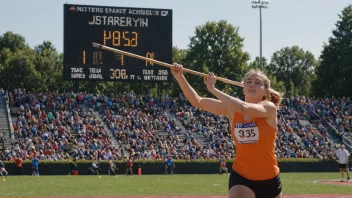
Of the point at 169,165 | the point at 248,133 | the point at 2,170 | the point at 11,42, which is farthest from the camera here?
the point at 11,42

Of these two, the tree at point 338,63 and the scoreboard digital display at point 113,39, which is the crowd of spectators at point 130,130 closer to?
the scoreboard digital display at point 113,39

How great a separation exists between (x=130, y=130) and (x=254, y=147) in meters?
36.5

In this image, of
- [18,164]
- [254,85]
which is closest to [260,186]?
[254,85]

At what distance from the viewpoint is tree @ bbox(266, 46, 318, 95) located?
108 meters

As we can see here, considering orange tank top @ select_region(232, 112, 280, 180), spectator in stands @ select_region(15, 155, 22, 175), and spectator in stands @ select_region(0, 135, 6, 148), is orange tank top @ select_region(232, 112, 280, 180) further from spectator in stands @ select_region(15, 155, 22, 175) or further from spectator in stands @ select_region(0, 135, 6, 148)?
spectator in stands @ select_region(0, 135, 6, 148)

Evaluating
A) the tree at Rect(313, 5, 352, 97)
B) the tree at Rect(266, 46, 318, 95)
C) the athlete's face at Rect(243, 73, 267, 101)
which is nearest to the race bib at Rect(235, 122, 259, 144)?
the athlete's face at Rect(243, 73, 267, 101)

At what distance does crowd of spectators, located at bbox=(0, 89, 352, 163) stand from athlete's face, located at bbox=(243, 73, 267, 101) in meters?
31.3

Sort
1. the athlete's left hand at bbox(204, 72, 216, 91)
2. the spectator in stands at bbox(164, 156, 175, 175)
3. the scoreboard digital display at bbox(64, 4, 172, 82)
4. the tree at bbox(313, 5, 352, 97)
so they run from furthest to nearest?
the tree at bbox(313, 5, 352, 97)
the scoreboard digital display at bbox(64, 4, 172, 82)
the spectator in stands at bbox(164, 156, 175, 175)
the athlete's left hand at bbox(204, 72, 216, 91)

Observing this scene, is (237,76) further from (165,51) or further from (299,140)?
(165,51)

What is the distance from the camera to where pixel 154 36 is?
4119cm

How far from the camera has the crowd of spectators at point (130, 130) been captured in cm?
3909

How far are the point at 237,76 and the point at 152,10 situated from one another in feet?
112

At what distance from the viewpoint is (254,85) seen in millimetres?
6922

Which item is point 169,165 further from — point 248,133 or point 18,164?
point 248,133
